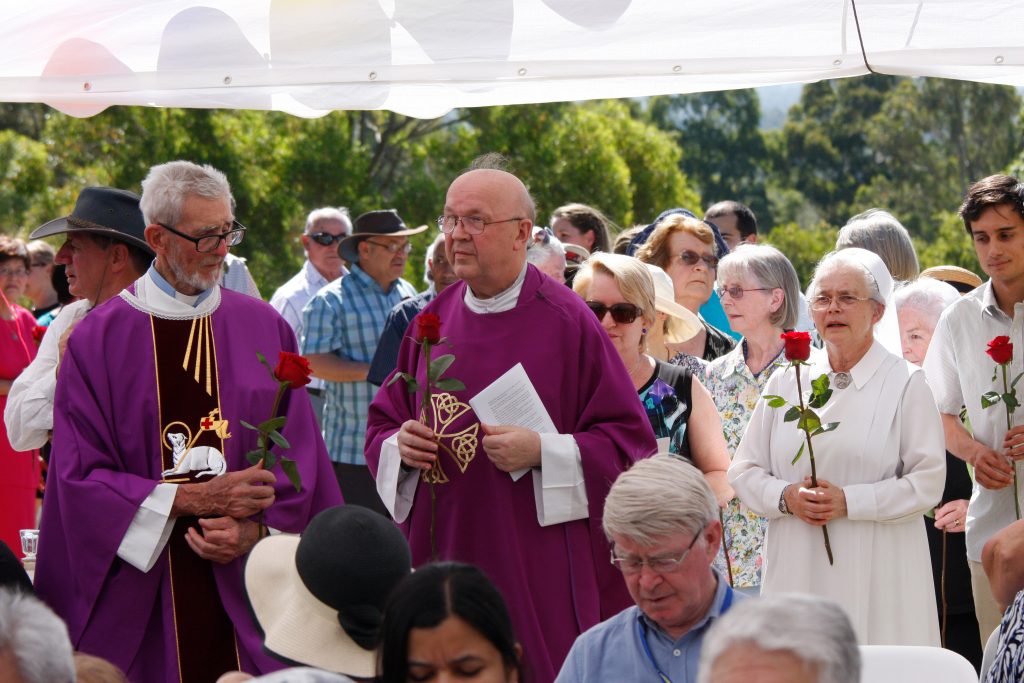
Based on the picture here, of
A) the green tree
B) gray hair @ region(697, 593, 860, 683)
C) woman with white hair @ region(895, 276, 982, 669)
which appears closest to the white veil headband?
woman with white hair @ region(895, 276, 982, 669)

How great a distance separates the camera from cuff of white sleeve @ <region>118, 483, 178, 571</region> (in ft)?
14.0

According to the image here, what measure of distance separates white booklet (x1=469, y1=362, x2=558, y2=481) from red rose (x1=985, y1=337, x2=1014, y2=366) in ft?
5.64

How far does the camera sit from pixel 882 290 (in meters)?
5.03

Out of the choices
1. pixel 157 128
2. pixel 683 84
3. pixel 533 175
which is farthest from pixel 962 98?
pixel 683 84

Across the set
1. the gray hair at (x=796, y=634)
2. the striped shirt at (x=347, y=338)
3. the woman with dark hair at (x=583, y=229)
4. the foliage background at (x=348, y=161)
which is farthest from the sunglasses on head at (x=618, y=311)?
the foliage background at (x=348, y=161)

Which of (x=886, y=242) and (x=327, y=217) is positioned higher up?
(x=327, y=217)

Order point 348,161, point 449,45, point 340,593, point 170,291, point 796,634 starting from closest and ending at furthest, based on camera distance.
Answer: point 796,634, point 340,593, point 449,45, point 170,291, point 348,161

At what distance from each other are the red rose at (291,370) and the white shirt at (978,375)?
9.01ft

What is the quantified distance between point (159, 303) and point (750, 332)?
8.45 feet

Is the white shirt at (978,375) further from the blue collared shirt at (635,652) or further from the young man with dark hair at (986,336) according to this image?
the blue collared shirt at (635,652)

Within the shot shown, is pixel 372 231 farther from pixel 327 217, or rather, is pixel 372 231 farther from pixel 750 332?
pixel 750 332

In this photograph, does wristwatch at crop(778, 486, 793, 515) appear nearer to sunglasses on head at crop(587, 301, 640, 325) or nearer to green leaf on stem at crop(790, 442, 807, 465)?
green leaf on stem at crop(790, 442, 807, 465)

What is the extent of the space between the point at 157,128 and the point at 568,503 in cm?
1649

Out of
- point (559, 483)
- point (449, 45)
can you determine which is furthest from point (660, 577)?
point (449, 45)
